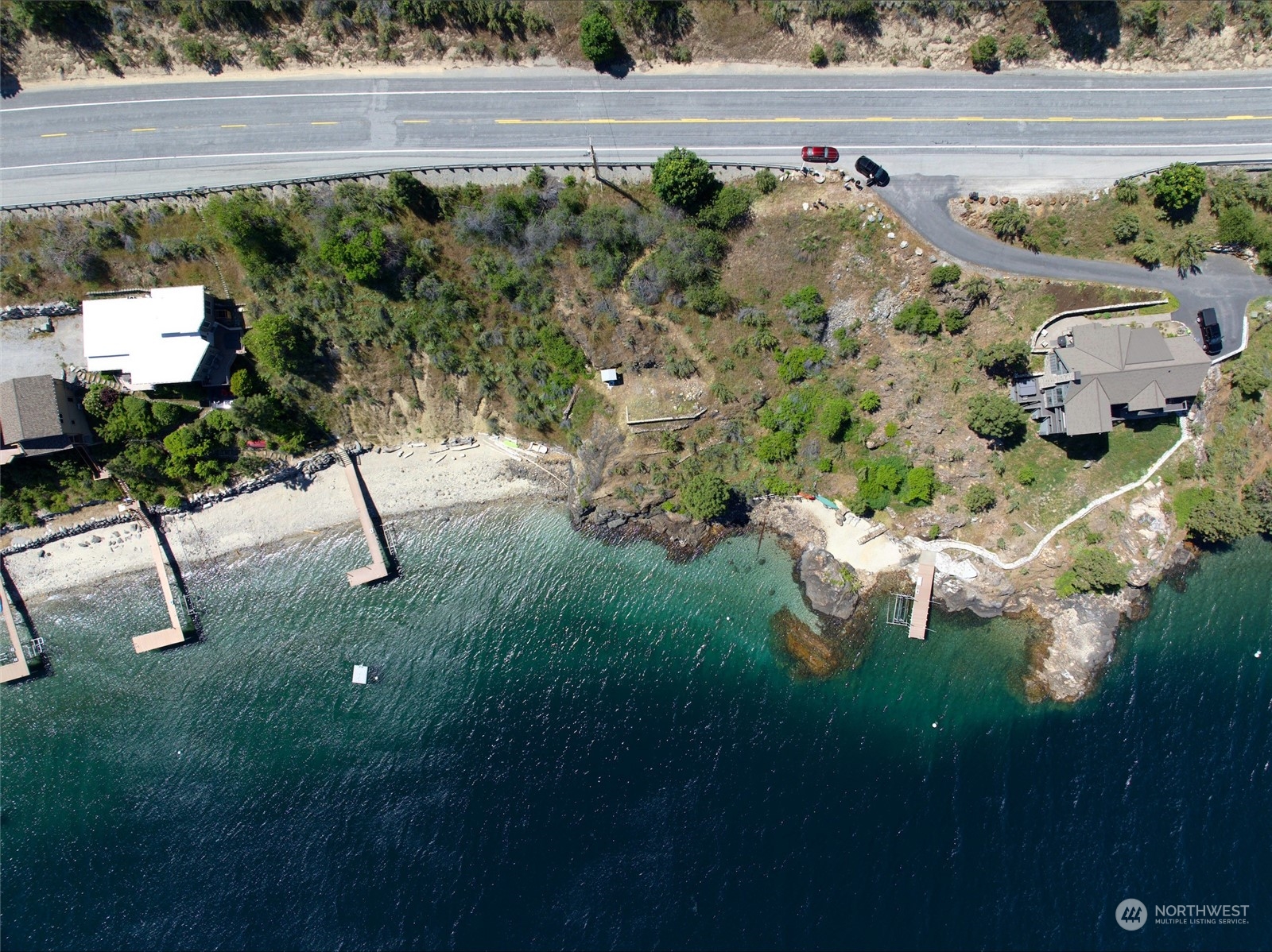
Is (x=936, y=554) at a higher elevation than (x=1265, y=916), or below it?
higher

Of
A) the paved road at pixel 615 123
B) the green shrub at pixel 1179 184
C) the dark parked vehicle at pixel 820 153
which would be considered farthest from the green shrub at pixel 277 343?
the green shrub at pixel 1179 184

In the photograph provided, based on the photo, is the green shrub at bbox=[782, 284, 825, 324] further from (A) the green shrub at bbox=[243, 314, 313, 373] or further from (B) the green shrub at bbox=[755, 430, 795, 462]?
(A) the green shrub at bbox=[243, 314, 313, 373]

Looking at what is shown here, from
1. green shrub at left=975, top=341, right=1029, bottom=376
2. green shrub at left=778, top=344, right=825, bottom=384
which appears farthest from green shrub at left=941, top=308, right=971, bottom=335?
green shrub at left=778, top=344, right=825, bottom=384

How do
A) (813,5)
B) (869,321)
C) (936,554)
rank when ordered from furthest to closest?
(936,554), (869,321), (813,5)

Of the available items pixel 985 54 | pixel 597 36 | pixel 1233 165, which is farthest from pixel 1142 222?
pixel 597 36

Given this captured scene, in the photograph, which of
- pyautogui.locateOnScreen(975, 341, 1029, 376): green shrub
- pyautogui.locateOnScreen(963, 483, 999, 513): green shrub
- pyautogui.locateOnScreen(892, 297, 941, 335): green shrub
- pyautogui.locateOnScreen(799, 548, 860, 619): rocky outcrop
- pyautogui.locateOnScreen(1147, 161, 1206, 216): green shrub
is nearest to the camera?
pyautogui.locateOnScreen(1147, 161, 1206, 216): green shrub

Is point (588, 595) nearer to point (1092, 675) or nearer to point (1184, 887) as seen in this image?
point (1092, 675)

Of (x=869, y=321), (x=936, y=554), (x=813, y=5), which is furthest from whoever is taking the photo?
(x=936, y=554)

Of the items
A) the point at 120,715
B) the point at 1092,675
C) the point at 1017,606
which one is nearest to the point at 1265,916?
the point at 1092,675
